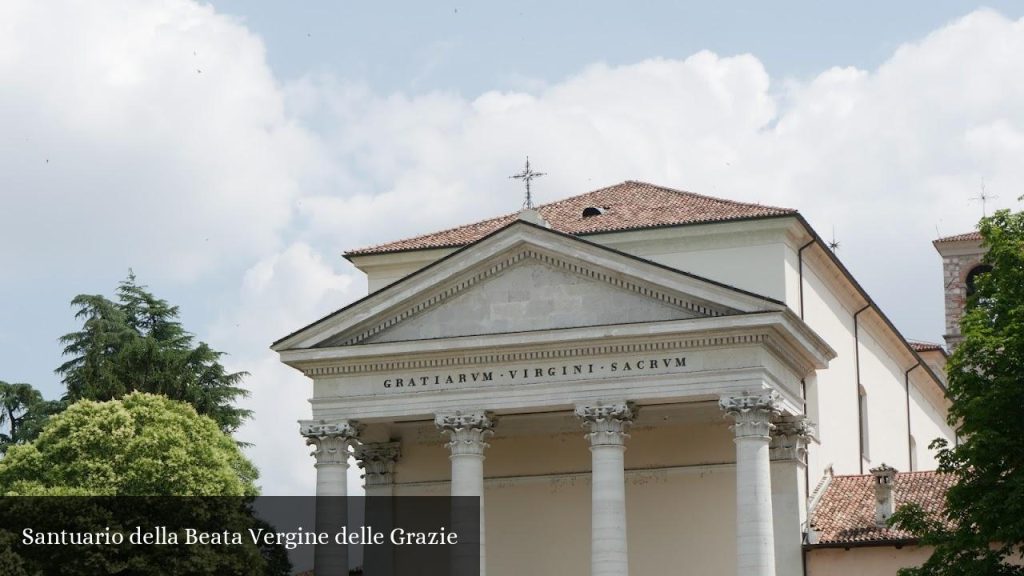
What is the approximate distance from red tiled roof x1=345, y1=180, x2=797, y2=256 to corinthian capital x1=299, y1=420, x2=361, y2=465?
672 cm

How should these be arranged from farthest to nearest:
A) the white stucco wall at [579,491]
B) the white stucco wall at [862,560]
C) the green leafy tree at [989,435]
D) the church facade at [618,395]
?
the white stucco wall at [579,491]
the white stucco wall at [862,560]
the church facade at [618,395]
the green leafy tree at [989,435]

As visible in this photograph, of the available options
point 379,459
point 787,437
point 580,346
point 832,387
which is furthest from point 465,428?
point 832,387

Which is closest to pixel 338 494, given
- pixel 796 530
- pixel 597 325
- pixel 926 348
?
pixel 597 325

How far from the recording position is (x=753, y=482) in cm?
3584

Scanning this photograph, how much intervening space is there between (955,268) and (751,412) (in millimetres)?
34625

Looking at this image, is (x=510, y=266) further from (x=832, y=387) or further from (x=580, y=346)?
(x=832, y=387)

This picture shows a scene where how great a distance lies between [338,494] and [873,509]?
38.9 ft

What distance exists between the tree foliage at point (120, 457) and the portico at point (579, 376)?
3.79 meters

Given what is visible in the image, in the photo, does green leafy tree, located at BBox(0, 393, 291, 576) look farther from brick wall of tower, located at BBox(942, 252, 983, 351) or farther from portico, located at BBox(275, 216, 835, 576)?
brick wall of tower, located at BBox(942, 252, 983, 351)

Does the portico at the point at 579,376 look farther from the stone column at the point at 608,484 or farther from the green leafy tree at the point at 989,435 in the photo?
the green leafy tree at the point at 989,435

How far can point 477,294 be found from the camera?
38625mm

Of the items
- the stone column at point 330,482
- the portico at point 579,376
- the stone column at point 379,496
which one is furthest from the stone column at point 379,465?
the stone column at point 330,482

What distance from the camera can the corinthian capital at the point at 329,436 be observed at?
3875cm

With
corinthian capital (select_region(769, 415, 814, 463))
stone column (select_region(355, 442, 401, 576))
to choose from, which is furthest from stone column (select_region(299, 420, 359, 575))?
corinthian capital (select_region(769, 415, 814, 463))
